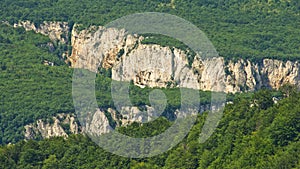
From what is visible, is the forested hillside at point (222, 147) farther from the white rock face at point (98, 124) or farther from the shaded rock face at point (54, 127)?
the shaded rock face at point (54, 127)

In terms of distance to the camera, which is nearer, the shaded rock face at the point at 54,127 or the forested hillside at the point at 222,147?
the forested hillside at the point at 222,147

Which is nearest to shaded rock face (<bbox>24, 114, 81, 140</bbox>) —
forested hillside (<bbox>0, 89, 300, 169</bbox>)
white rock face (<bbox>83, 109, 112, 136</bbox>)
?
white rock face (<bbox>83, 109, 112, 136</bbox>)

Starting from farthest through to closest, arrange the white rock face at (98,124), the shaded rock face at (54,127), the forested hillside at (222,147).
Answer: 1. the shaded rock face at (54,127)
2. the white rock face at (98,124)
3. the forested hillside at (222,147)

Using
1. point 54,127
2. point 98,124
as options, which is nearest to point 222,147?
point 98,124

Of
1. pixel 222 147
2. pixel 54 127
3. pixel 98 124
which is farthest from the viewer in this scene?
pixel 54 127

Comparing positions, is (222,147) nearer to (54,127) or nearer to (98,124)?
(98,124)

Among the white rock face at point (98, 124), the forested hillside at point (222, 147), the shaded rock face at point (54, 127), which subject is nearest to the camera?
the forested hillside at point (222, 147)

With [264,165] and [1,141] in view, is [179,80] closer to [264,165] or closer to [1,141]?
[1,141]

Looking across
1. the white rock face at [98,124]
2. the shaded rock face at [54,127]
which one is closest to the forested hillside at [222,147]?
the white rock face at [98,124]

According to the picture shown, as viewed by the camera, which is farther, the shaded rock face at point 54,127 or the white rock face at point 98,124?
the shaded rock face at point 54,127

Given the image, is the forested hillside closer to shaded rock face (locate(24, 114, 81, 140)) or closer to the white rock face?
the white rock face

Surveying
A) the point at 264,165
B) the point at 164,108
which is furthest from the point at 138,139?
the point at 164,108
